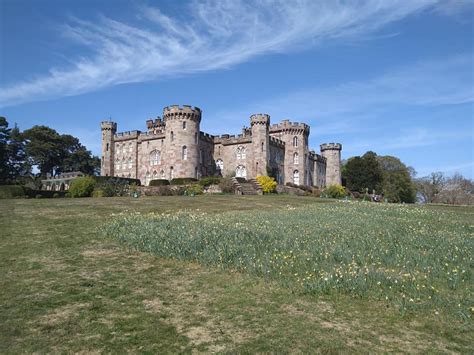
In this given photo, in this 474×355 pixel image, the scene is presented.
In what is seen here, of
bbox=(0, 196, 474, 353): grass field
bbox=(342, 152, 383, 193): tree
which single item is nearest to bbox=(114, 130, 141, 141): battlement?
bbox=(342, 152, 383, 193): tree

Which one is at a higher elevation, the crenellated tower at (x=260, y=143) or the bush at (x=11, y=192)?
the crenellated tower at (x=260, y=143)

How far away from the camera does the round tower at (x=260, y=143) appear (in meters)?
57.5

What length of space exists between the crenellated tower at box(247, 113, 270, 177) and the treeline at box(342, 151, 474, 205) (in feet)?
72.0

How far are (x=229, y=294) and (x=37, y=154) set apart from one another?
8318cm

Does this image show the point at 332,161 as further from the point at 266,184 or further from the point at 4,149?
the point at 4,149

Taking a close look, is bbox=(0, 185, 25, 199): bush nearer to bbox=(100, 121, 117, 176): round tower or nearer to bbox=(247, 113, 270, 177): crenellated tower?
bbox=(100, 121, 117, 176): round tower

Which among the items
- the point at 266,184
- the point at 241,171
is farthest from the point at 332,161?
the point at 266,184

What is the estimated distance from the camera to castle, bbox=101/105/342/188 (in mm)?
54719

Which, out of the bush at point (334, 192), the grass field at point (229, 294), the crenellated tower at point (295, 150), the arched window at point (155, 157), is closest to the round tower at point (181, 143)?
the arched window at point (155, 157)

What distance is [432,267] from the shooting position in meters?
10.3

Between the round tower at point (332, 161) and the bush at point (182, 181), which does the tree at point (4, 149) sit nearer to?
the bush at point (182, 181)

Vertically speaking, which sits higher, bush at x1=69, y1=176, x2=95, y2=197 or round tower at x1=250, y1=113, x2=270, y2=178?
round tower at x1=250, y1=113, x2=270, y2=178

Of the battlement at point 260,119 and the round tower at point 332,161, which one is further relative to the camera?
the round tower at point 332,161

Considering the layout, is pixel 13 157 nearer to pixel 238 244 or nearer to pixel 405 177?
pixel 405 177
